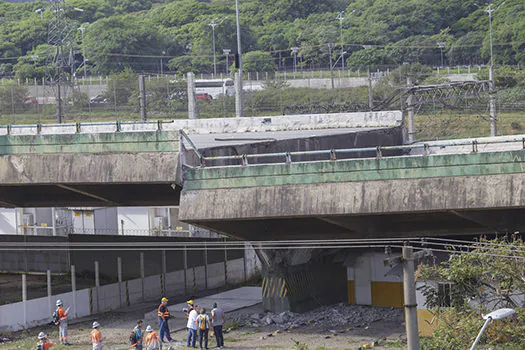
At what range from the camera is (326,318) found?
27.3 meters

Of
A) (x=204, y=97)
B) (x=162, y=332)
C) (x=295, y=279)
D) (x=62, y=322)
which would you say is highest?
(x=204, y=97)

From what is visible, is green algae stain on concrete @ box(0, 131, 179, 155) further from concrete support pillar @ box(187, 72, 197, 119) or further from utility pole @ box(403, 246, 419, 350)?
concrete support pillar @ box(187, 72, 197, 119)

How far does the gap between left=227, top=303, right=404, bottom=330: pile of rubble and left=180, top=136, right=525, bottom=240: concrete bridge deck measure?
10.2 feet

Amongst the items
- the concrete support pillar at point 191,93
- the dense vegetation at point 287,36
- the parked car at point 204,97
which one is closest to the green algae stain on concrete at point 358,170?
the concrete support pillar at point 191,93

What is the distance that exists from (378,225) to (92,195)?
884 centimetres

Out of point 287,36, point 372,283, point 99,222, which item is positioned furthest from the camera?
point 287,36

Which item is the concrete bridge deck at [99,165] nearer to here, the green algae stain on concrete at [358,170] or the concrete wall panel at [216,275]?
the green algae stain on concrete at [358,170]

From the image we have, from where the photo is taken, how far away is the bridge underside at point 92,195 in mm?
27156

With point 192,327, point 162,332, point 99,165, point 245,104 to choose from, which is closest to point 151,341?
point 192,327

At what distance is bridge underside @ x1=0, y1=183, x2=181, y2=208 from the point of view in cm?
2716

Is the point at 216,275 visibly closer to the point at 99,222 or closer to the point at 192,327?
the point at 99,222

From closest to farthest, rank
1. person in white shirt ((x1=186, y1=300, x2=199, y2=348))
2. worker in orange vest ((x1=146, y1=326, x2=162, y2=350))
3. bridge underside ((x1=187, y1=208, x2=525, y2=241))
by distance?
worker in orange vest ((x1=146, y1=326, x2=162, y2=350)) < bridge underside ((x1=187, y1=208, x2=525, y2=241)) < person in white shirt ((x1=186, y1=300, x2=199, y2=348))

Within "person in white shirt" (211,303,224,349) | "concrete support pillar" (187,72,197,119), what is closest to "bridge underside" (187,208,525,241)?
"person in white shirt" (211,303,224,349)

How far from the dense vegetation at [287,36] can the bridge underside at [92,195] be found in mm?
64174
